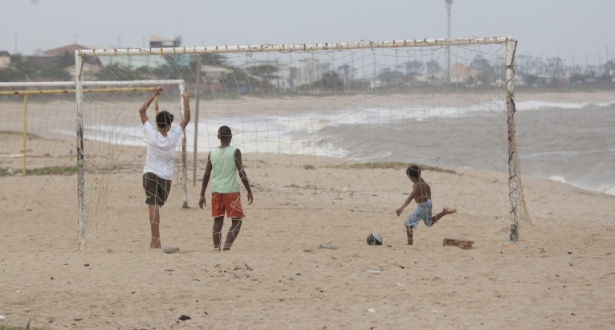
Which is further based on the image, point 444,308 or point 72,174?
point 72,174

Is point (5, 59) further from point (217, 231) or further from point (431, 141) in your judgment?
point (217, 231)

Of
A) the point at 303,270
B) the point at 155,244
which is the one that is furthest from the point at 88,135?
the point at 303,270

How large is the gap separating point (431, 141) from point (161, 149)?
636 inches

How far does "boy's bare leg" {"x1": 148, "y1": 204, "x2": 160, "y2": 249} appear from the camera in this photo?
10.3m

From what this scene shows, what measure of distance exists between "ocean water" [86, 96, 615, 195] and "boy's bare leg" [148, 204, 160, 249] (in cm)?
238

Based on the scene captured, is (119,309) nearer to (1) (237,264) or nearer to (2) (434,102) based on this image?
(1) (237,264)

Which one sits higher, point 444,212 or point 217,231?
point 444,212

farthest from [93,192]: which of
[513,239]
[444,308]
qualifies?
[444,308]

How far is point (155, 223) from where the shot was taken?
1032cm

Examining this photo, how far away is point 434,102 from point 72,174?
7.62m

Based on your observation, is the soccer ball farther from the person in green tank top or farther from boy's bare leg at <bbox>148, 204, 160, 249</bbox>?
boy's bare leg at <bbox>148, 204, 160, 249</bbox>

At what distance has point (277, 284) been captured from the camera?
27.6ft

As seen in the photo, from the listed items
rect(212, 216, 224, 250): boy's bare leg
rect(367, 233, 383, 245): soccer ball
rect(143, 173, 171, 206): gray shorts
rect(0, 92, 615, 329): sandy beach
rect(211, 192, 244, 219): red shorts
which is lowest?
rect(0, 92, 615, 329): sandy beach

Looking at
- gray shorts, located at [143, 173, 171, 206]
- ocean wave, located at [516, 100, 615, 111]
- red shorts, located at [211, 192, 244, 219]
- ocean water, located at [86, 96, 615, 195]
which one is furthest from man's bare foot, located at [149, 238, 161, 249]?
ocean wave, located at [516, 100, 615, 111]
